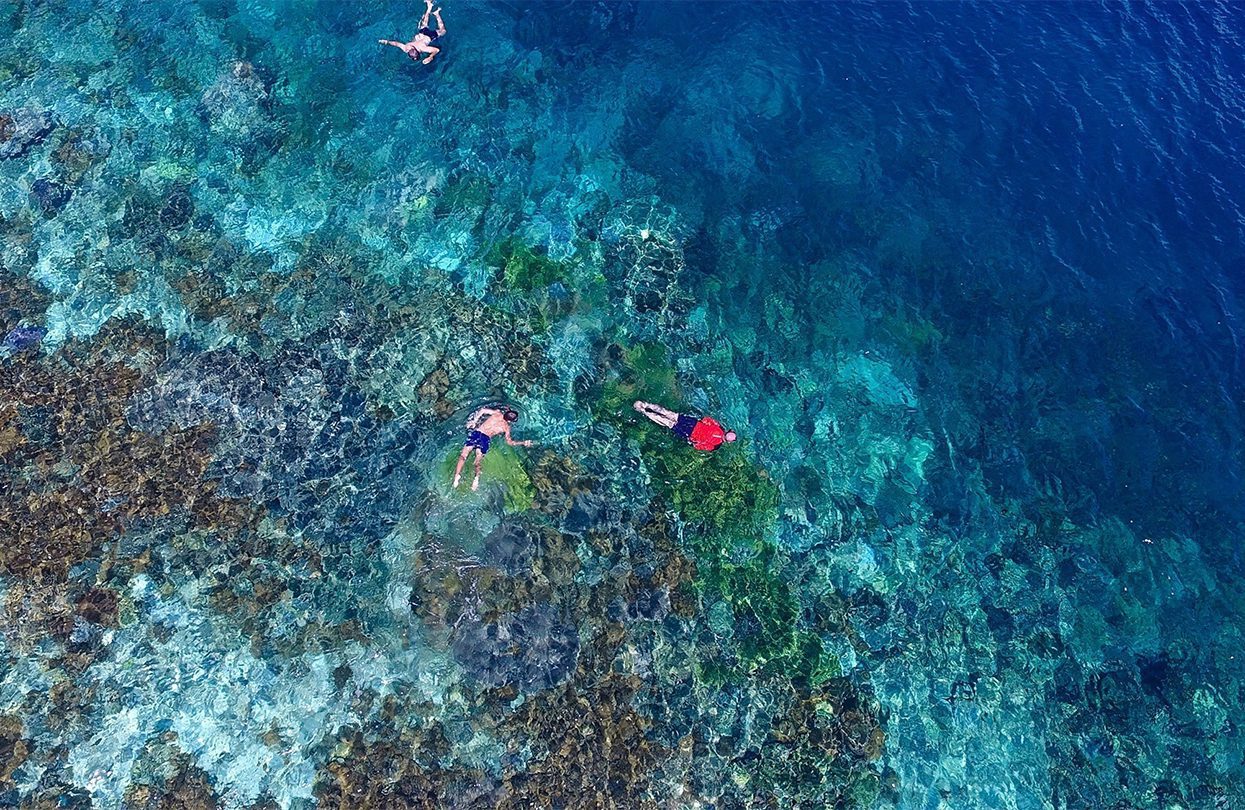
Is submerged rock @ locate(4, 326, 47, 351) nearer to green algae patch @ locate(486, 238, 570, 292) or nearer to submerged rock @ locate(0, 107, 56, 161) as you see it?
submerged rock @ locate(0, 107, 56, 161)

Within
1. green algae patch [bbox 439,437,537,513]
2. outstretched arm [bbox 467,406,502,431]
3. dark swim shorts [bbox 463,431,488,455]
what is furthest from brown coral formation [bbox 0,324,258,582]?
outstretched arm [bbox 467,406,502,431]

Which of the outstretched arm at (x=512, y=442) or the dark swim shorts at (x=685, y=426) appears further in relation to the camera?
the dark swim shorts at (x=685, y=426)

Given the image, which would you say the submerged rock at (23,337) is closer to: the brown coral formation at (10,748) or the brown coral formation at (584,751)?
the brown coral formation at (10,748)

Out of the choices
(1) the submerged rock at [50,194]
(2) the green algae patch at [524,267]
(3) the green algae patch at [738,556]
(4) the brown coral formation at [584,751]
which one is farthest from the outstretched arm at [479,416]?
(1) the submerged rock at [50,194]

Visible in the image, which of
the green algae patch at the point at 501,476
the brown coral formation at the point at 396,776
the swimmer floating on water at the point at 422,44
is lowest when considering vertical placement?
the brown coral formation at the point at 396,776

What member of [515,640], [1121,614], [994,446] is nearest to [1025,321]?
[994,446]

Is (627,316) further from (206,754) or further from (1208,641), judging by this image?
(1208,641)
